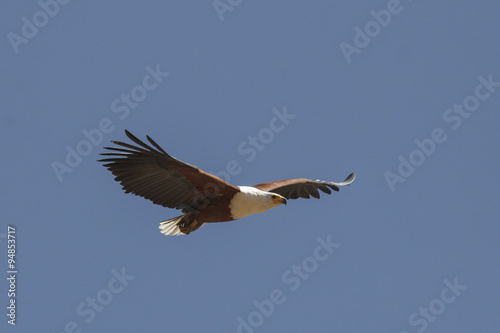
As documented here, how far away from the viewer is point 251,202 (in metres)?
13.5

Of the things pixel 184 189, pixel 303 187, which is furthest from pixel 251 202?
pixel 303 187

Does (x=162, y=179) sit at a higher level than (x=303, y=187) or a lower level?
higher

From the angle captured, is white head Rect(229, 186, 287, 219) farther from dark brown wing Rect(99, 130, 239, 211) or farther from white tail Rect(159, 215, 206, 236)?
white tail Rect(159, 215, 206, 236)

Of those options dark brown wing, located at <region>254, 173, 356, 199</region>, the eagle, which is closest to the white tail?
the eagle

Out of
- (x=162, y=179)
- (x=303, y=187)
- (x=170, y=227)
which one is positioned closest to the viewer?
(x=162, y=179)

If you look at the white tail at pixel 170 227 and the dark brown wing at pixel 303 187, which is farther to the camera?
the dark brown wing at pixel 303 187

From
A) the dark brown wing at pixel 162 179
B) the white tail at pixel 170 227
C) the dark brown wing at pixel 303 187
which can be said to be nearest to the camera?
the dark brown wing at pixel 162 179

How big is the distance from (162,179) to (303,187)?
3223 millimetres

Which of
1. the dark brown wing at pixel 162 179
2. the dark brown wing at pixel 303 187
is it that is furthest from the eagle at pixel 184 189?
the dark brown wing at pixel 303 187

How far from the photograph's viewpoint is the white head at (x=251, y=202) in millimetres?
13469

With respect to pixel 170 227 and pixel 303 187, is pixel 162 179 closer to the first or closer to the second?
pixel 170 227

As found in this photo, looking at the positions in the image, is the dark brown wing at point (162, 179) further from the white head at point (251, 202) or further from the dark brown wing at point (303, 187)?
the dark brown wing at point (303, 187)

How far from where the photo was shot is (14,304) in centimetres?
1559

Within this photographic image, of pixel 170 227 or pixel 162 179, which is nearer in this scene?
pixel 162 179
